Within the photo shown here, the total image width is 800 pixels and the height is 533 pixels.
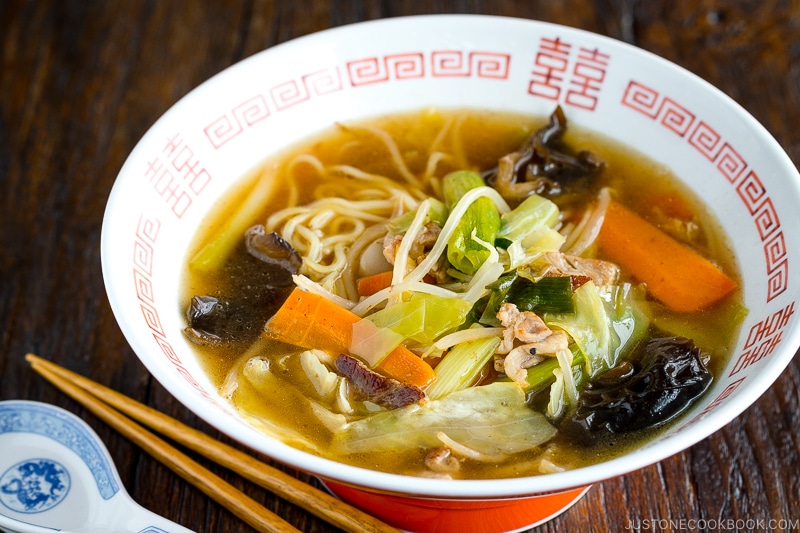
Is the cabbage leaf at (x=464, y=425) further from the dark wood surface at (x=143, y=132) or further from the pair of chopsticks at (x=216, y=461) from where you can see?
the dark wood surface at (x=143, y=132)

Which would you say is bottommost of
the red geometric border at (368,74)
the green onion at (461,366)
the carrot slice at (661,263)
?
the green onion at (461,366)

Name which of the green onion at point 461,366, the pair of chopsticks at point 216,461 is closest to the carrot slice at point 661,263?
the green onion at point 461,366

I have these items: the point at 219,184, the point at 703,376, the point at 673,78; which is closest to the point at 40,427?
the point at 219,184

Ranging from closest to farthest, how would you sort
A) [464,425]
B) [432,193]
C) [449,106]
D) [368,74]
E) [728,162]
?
[464,425]
[728,162]
[432,193]
[368,74]
[449,106]

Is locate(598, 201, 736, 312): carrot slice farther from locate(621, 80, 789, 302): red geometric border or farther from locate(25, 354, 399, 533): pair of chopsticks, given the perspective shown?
locate(25, 354, 399, 533): pair of chopsticks

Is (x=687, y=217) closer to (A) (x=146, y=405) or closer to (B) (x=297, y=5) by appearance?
(A) (x=146, y=405)

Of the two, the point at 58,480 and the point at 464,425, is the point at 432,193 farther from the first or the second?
the point at 58,480

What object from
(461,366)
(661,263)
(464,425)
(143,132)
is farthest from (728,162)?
(143,132)
